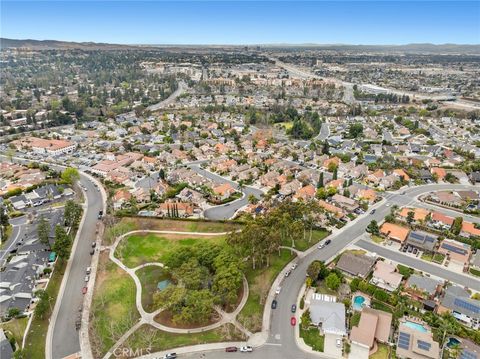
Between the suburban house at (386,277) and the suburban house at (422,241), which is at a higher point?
the suburban house at (422,241)

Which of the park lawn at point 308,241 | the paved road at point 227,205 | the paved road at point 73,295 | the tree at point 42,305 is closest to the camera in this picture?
the paved road at point 73,295

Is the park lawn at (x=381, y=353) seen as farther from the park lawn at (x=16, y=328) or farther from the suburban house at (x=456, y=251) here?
the park lawn at (x=16, y=328)

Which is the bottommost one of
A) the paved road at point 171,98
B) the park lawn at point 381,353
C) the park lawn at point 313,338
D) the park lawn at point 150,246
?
the park lawn at point 381,353

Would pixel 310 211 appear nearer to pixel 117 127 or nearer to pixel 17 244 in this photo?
pixel 17 244

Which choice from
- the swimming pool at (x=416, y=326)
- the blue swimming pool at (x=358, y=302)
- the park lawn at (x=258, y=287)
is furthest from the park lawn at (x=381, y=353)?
the park lawn at (x=258, y=287)

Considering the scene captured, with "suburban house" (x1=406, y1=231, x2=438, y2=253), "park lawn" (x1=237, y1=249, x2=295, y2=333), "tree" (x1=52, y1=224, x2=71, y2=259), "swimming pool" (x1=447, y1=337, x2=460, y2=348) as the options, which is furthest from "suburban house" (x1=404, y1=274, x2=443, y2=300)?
"tree" (x1=52, y1=224, x2=71, y2=259)

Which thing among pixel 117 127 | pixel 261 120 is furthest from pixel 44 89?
pixel 261 120

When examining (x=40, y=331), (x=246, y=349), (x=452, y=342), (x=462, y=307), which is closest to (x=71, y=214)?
(x=40, y=331)
